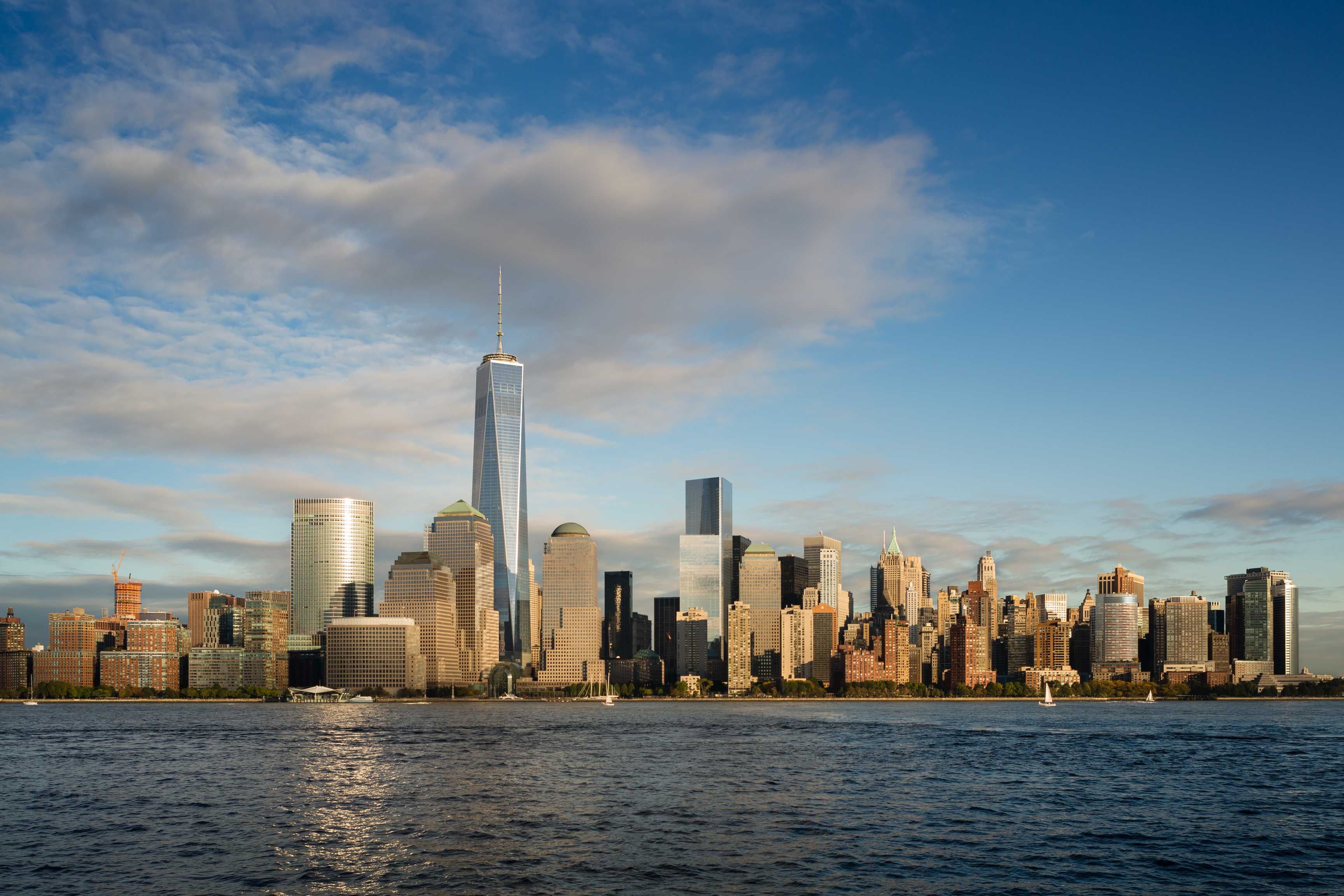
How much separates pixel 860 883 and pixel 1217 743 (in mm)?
124199

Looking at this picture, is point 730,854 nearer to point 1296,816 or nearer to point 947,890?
point 947,890

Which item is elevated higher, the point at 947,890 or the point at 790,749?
the point at 947,890

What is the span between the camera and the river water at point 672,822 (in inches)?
2261

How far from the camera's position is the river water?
57.4 m

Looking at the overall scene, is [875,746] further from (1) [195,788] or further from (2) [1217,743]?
(1) [195,788]

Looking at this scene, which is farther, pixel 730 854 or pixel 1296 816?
pixel 1296 816

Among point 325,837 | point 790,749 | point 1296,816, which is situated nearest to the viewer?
point 325,837

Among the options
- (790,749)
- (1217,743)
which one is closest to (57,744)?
(790,749)

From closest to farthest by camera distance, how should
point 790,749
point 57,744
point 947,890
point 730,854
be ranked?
1. point 947,890
2. point 730,854
3. point 790,749
4. point 57,744

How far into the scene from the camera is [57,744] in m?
157

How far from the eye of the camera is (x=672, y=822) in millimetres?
75625

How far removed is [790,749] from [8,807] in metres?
87.1

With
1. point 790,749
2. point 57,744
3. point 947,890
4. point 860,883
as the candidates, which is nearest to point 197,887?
point 860,883

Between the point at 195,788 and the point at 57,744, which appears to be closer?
the point at 195,788
